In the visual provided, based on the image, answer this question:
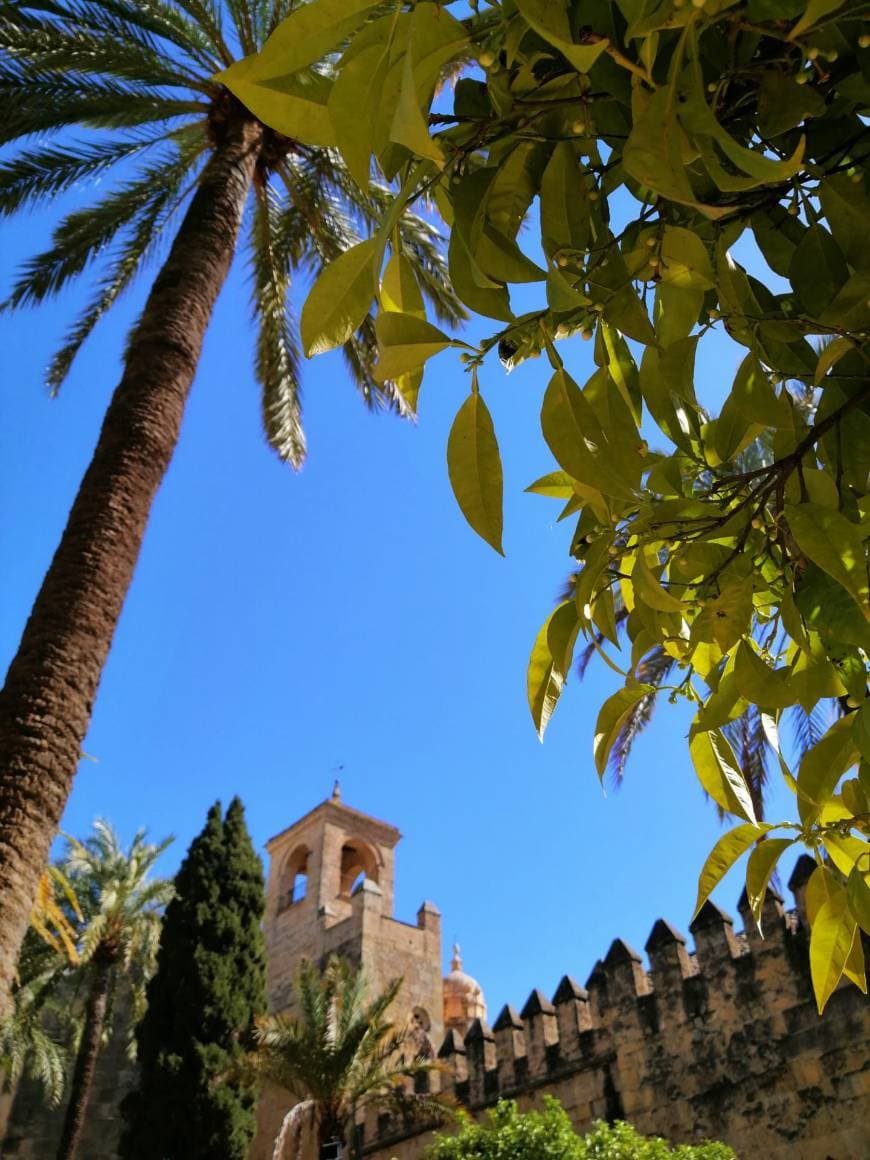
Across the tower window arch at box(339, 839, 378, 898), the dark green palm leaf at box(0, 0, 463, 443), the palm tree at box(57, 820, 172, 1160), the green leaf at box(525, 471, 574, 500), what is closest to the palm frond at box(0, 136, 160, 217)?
the dark green palm leaf at box(0, 0, 463, 443)

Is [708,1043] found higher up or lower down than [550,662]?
higher up

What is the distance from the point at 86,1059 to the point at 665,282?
19.3 m

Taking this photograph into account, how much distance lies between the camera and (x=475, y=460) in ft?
3.50

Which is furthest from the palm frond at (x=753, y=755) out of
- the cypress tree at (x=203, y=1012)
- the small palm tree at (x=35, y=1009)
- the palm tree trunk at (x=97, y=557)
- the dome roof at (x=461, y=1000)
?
the dome roof at (x=461, y=1000)

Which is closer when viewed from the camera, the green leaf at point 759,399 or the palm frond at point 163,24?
the green leaf at point 759,399

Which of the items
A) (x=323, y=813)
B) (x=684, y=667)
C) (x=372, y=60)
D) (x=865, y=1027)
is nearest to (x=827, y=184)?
(x=372, y=60)

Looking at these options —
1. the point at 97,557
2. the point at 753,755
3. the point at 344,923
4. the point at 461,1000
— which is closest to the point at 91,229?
the point at 97,557

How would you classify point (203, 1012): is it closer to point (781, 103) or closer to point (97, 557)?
point (97, 557)

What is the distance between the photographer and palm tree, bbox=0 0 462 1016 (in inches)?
221

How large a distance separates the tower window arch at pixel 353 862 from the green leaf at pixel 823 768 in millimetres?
25893

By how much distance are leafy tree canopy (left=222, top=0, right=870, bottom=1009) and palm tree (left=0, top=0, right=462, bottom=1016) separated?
2948 millimetres

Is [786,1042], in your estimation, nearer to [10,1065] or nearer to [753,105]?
[753,105]

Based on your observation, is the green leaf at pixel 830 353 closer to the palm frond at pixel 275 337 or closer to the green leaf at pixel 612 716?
the green leaf at pixel 612 716

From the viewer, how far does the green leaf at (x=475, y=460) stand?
3.48 ft
